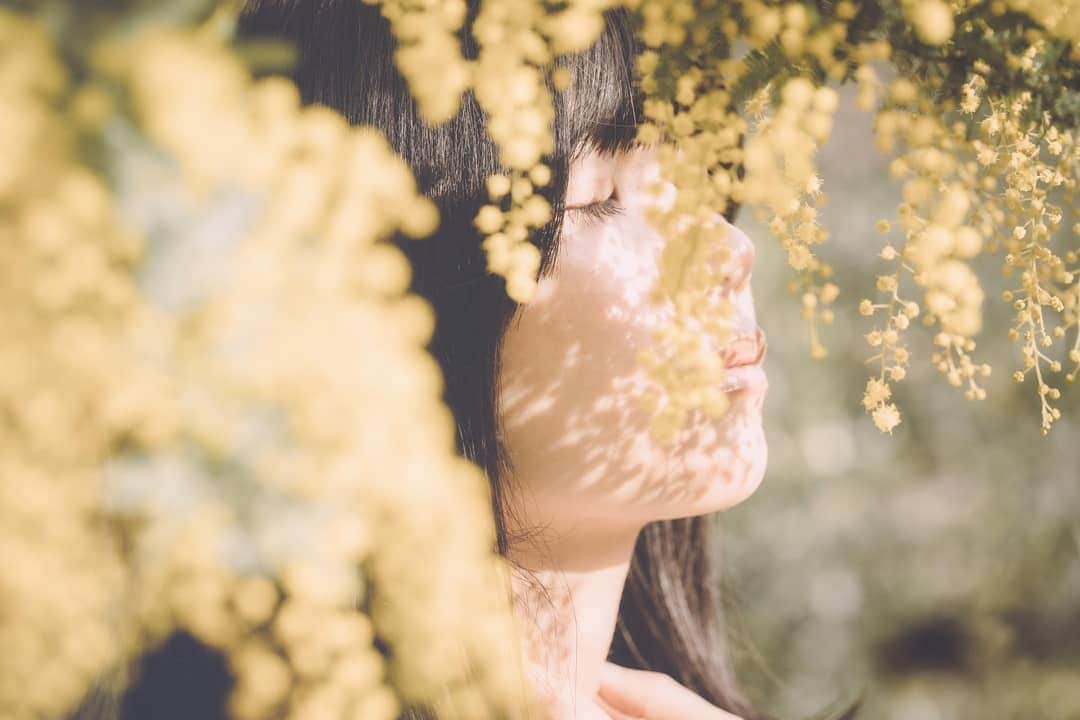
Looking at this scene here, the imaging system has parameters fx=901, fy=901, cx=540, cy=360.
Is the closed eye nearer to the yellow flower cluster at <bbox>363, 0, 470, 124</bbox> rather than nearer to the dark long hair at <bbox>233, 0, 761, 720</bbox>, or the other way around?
the dark long hair at <bbox>233, 0, 761, 720</bbox>

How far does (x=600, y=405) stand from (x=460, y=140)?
0.83ft

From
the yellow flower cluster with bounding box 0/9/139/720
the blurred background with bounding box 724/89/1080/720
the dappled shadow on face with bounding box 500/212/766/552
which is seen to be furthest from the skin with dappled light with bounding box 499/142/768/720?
the blurred background with bounding box 724/89/1080/720

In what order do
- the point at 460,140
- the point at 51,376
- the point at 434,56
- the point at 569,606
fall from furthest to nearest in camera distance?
the point at 569,606 → the point at 460,140 → the point at 434,56 → the point at 51,376

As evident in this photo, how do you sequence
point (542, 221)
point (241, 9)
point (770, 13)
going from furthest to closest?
point (241, 9) < point (542, 221) < point (770, 13)

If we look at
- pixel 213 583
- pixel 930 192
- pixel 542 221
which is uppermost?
pixel 930 192

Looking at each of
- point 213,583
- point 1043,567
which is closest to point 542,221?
point 213,583

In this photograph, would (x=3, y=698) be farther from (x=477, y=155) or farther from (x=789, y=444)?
(x=789, y=444)

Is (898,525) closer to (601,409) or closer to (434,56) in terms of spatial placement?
(601,409)

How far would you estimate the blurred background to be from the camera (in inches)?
87.0

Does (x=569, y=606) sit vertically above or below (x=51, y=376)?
below

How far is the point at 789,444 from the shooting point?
Result: 2428 mm

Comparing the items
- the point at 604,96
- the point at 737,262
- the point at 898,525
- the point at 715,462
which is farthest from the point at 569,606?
the point at 898,525

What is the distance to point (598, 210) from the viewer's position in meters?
0.81

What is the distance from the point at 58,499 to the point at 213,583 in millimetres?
108
